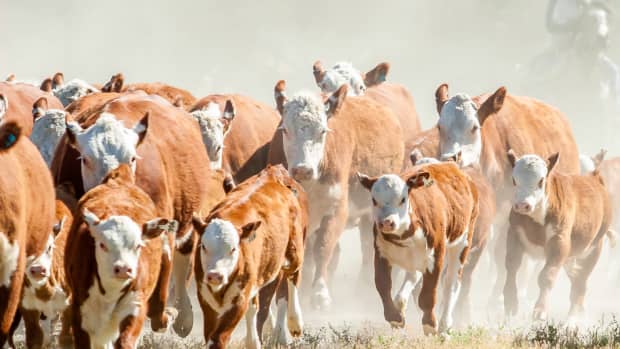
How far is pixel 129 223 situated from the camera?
8.30 metres

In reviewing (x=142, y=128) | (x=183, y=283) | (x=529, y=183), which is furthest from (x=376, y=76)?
(x=142, y=128)

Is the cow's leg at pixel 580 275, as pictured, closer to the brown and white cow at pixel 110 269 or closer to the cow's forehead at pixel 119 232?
the brown and white cow at pixel 110 269

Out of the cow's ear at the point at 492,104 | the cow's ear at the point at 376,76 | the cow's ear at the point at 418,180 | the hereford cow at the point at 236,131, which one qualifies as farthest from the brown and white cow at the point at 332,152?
the cow's ear at the point at 376,76

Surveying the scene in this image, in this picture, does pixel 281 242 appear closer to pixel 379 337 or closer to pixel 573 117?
pixel 379 337

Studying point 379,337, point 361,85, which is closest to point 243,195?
point 379,337

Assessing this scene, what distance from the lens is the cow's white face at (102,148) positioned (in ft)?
32.3

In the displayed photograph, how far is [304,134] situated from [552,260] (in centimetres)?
317

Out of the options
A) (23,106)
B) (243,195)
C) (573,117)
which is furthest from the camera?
(573,117)

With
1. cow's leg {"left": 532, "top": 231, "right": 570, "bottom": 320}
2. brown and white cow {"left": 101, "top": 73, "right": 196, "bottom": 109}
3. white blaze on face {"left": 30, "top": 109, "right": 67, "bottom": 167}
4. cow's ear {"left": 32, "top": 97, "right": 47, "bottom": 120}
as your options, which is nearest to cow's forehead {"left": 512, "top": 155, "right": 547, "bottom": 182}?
cow's leg {"left": 532, "top": 231, "right": 570, "bottom": 320}

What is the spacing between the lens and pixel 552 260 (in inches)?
565

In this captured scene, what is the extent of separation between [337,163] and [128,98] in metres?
3.32

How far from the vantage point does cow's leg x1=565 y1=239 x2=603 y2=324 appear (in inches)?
619

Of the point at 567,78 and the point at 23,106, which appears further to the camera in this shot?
the point at 567,78

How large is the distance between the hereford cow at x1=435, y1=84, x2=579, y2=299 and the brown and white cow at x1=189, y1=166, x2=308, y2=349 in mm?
4041
